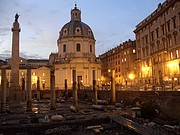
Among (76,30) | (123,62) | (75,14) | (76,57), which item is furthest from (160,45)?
(75,14)

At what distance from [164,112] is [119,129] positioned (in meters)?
5.74

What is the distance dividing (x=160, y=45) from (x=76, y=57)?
31.9m

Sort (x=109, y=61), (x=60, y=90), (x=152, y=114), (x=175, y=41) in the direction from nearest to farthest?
1. (x=152, y=114)
2. (x=175, y=41)
3. (x=60, y=90)
4. (x=109, y=61)

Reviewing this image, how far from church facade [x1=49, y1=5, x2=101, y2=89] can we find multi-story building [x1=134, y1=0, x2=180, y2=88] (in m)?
18.5

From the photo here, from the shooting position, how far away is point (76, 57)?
70.6 metres

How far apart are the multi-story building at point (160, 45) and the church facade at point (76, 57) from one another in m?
18.5

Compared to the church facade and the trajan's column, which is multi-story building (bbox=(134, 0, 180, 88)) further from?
the trajan's column

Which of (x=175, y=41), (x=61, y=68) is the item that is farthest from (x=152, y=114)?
(x=61, y=68)

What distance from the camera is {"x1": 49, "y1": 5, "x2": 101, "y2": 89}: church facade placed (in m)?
69.4

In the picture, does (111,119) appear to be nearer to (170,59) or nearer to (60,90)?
(170,59)

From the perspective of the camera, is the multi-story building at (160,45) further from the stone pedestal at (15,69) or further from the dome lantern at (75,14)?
the stone pedestal at (15,69)

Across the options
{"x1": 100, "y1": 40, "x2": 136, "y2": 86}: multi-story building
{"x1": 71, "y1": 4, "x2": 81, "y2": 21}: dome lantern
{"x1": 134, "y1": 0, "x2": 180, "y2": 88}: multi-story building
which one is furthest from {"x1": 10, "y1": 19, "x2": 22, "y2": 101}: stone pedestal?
{"x1": 71, "y1": 4, "x2": 81, "y2": 21}: dome lantern

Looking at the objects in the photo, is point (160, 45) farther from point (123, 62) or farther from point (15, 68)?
point (15, 68)

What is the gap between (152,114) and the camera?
21672 mm
